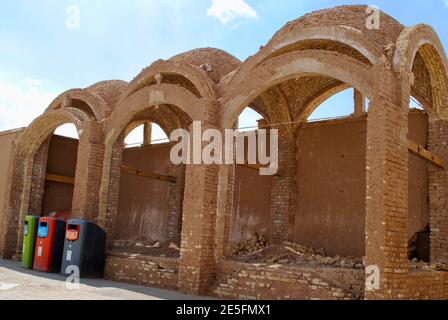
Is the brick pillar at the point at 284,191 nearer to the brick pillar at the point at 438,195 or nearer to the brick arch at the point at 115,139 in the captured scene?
the brick arch at the point at 115,139

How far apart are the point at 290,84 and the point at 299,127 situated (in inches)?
52.7

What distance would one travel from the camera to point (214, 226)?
10359mm

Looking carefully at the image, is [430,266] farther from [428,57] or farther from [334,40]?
[334,40]

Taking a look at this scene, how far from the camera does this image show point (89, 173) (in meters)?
13.1

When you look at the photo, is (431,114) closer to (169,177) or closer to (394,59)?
(394,59)

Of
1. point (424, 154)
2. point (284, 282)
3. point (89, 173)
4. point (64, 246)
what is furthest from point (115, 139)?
point (424, 154)

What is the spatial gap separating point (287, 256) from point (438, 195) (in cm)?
353

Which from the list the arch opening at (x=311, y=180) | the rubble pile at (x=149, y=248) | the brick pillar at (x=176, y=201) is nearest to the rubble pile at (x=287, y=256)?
the arch opening at (x=311, y=180)

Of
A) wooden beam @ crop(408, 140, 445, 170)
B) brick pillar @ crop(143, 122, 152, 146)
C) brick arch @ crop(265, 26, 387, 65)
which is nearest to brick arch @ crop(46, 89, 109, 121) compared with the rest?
brick pillar @ crop(143, 122, 152, 146)

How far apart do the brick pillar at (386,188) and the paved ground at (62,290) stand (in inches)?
143

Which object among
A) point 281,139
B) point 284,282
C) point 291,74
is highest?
point 291,74

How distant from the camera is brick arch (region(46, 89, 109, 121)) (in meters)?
13.9
